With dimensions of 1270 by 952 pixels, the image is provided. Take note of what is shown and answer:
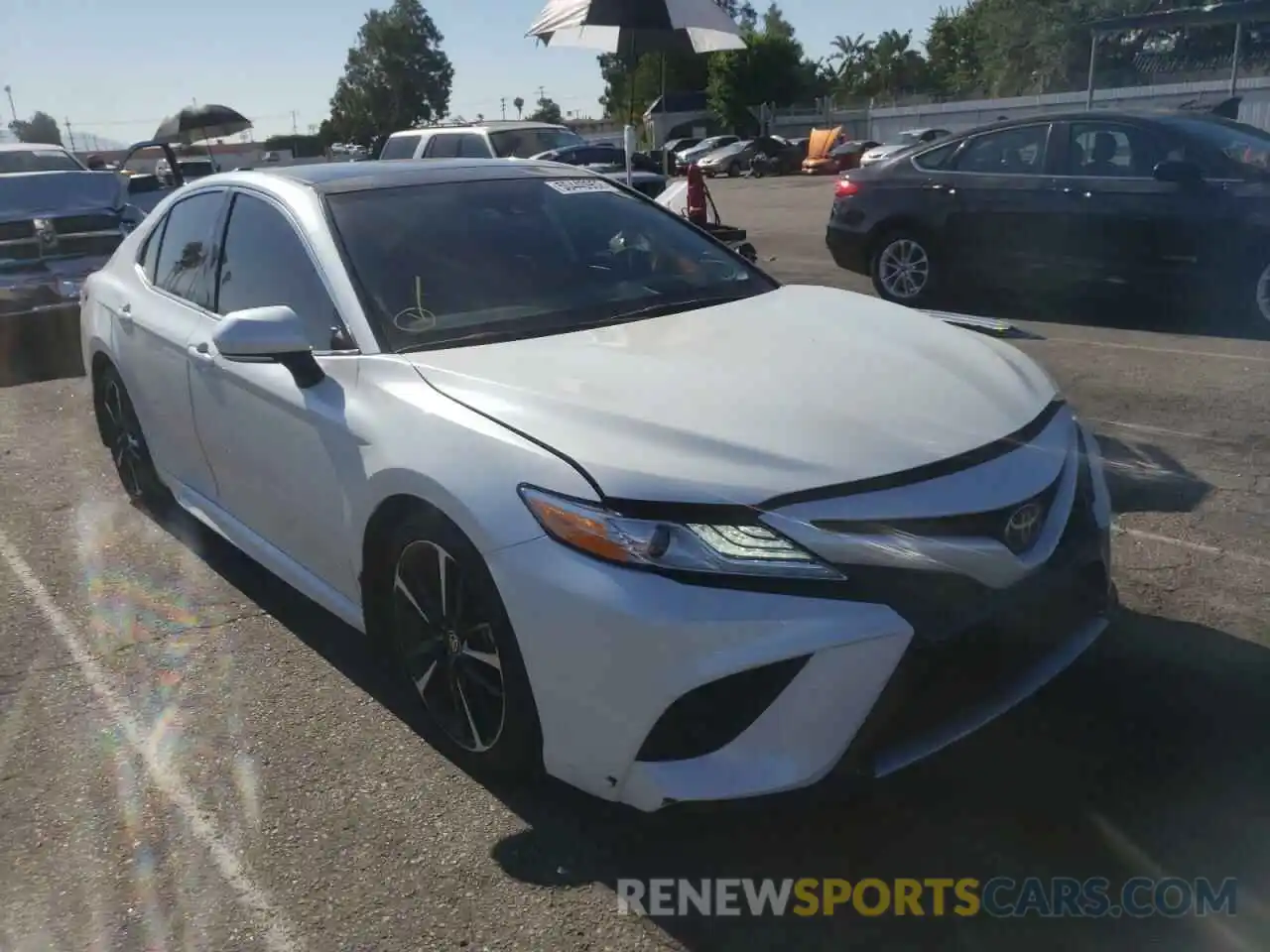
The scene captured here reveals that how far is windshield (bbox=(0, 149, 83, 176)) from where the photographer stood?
42.5 ft

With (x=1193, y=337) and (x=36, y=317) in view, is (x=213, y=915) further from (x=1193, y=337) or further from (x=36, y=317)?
(x=36, y=317)

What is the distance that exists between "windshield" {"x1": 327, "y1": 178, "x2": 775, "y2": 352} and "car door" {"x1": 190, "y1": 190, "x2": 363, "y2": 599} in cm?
19

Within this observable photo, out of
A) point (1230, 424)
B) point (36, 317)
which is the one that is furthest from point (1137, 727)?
point (36, 317)

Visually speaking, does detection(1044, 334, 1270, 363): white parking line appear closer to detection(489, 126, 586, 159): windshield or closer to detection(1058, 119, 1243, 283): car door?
detection(1058, 119, 1243, 283): car door

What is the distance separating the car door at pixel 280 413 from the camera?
3285 mm

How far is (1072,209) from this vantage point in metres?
8.49

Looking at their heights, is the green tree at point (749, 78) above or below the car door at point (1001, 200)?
above

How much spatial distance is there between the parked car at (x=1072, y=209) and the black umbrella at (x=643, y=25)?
8.91 feet

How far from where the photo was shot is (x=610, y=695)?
244cm

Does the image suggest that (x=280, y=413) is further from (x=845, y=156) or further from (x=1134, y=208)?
(x=845, y=156)

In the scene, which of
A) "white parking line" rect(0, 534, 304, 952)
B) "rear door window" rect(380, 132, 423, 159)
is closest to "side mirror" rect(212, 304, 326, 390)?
"white parking line" rect(0, 534, 304, 952)

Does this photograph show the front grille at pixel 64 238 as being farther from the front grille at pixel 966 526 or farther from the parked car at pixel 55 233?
the front grille at pixel 966 526

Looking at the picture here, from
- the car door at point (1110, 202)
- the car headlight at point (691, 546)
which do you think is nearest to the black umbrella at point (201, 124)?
the car door at point (1110, 202)

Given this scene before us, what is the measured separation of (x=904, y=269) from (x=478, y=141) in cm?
855
